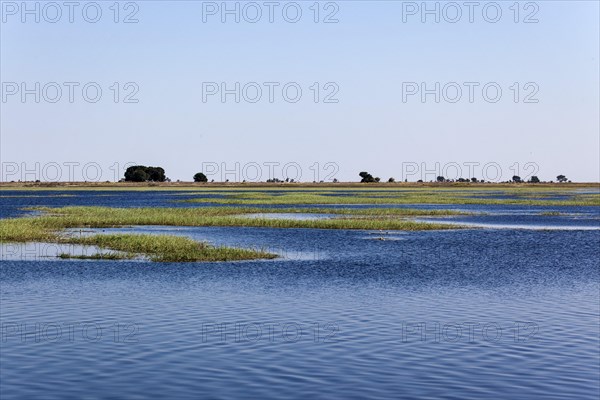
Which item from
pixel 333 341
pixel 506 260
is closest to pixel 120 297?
pixel 333 341

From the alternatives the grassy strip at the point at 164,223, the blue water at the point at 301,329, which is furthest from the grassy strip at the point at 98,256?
the blue water at the point at 301,329

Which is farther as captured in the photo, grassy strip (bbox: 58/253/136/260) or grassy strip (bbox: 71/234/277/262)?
grassy strip (bbox: 58/253/136/260)

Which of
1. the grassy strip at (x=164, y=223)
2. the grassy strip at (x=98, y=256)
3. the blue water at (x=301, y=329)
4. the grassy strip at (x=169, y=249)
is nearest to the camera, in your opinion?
the blue water at (x=301, y=329)

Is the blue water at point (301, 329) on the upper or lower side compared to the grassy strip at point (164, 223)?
lower

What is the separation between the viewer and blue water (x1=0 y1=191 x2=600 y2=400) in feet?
58.0

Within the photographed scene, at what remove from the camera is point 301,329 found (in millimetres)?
24047

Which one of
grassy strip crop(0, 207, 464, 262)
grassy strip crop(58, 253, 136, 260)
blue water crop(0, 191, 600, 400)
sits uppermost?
grassy strip crop(0, 207, 464, 262)

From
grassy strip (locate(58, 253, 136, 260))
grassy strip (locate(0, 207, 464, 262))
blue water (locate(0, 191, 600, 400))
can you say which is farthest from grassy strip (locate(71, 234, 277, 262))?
blue water (locate(0, 191, 600, 400))

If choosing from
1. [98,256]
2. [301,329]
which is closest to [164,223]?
[98,256]

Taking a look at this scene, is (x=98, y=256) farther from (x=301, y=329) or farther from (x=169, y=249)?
(x=301, y=329)

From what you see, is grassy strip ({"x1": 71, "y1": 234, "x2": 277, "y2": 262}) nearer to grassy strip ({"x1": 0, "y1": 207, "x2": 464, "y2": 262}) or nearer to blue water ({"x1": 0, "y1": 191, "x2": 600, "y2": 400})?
grassy strip ({"x1": 0, "y1": 207, "x2": 464, "y2": 262})

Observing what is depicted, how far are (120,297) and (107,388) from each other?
12977mm

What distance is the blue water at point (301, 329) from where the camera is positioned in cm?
1769

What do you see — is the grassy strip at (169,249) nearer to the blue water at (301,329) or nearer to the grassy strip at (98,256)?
the grassy strip at (98,256)
